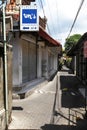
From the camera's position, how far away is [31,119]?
11102 mm

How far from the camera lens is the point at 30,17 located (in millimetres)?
11508

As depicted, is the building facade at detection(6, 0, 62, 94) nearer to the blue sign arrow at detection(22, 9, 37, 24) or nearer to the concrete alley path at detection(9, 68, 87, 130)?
the blue sign arrow at detection(22, 9, 37, 24)

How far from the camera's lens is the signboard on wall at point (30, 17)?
1145 centimetres

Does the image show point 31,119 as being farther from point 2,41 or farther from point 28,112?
point 2,41

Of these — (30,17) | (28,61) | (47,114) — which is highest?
(30,17)

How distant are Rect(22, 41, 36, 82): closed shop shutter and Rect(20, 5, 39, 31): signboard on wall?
19.0 feet

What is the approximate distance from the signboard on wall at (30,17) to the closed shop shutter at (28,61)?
5789 mm

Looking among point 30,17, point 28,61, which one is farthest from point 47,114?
point 28,61

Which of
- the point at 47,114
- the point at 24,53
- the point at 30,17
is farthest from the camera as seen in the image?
the point at 24,53

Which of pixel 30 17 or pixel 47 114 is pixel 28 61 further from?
→ pixel 30 17

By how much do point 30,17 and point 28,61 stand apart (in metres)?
7.83

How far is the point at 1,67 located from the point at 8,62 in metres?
0.80

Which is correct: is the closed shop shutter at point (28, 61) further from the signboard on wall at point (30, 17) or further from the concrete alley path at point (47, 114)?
the signboard on wall at point (30, 17)

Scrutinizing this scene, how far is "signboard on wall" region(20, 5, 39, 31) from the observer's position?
1145 centimetres
